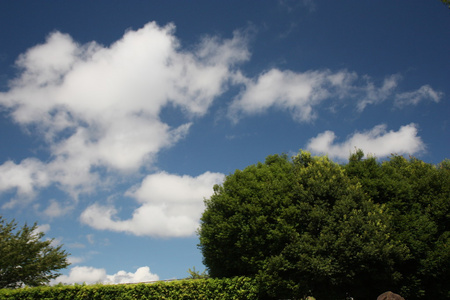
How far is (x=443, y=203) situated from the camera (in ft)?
86.6

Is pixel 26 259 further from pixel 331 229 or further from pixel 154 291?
pixel 331 229

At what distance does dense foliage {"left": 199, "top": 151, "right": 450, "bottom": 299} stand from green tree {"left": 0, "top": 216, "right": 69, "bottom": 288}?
21572mm

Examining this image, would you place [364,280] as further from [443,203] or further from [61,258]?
[61,258]

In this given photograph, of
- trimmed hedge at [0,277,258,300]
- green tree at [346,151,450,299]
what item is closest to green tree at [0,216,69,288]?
trimmed hedge at [0,277,258,300]

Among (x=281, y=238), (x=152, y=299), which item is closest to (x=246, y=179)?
(x=281, y=238)

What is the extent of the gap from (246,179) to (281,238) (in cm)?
614

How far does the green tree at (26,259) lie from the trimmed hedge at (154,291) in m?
Result: 15.2

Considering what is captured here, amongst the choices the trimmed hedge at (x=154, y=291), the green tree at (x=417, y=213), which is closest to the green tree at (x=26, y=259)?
the trimmed hedge at (x=154, y=291)

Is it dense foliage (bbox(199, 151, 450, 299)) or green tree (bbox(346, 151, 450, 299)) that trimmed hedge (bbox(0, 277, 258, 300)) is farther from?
green tree (bbox(346, 151, 450, 299))

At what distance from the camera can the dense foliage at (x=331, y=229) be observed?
22594 millimetres

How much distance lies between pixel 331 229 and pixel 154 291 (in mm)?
14074

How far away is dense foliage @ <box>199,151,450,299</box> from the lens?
22.6m

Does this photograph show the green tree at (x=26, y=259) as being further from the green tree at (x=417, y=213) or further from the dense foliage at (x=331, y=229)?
the green tree at (x=417, y=213)

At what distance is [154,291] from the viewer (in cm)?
2273
